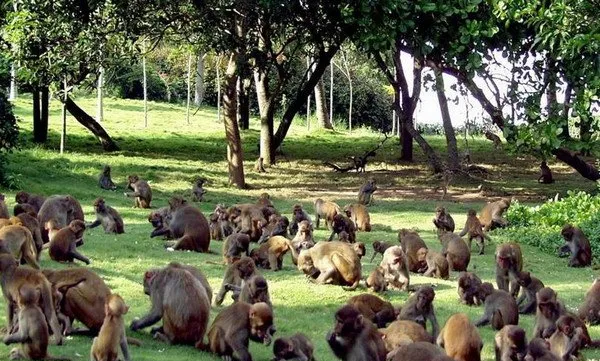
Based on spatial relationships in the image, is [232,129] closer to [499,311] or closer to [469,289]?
[469,289]

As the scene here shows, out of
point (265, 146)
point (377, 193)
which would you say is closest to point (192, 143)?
point (265, 146)

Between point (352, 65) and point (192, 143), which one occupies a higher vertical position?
point (352, 65)

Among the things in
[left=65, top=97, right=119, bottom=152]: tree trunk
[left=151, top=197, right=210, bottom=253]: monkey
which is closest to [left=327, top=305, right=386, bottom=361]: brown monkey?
[left=151, top=197, right=210, bottom=253]: monkey

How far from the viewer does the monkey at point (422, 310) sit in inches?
462

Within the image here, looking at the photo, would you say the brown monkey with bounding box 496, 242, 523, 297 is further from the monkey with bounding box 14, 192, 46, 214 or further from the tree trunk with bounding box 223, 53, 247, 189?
the tree trunk with bounding box 223, 53, 247, 189

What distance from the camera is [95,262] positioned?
1588cm

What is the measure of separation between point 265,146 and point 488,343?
25.0 meters

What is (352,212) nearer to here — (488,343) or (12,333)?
(488,343)

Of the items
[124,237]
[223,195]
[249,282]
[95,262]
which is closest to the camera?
[249,282]

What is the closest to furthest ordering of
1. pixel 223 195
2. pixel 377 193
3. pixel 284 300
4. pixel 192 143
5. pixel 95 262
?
1. pixel 284 300
2. pixel 95 262
3. pixel 223 195
4. pixel 377 193
5. pixel 192 143

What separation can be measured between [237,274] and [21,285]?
3.61 meters

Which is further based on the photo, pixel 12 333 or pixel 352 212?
pixel 352 212

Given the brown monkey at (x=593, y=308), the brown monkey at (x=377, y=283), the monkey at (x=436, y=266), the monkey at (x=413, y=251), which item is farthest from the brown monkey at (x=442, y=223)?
the brown monkey at (x=593, y=308)

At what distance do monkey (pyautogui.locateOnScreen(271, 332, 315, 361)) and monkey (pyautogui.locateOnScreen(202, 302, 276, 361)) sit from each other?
1.27 feet
